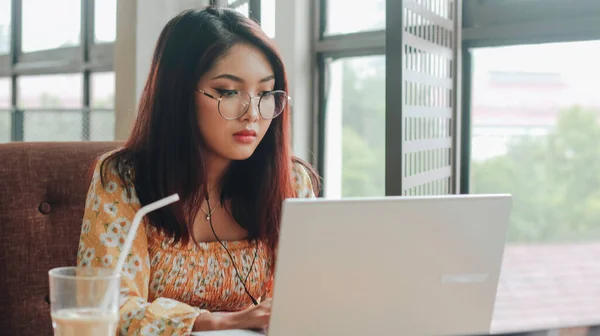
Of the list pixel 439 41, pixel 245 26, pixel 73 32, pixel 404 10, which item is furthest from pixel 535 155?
pixel 73 32

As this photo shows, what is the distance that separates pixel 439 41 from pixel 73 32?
3.44 metres

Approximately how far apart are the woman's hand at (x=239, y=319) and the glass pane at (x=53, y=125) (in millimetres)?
3156

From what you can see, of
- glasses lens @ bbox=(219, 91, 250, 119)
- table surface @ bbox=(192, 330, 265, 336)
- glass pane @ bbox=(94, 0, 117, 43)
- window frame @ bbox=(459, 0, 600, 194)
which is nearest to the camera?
table surface @ bbox=(192, 330, 265, 336)

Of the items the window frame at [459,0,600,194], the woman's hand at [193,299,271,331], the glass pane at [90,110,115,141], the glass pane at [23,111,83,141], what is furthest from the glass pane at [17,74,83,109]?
the woman's hand at [193,299,271,331]

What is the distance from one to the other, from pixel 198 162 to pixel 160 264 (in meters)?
0.21

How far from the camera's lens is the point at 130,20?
362 centimetres

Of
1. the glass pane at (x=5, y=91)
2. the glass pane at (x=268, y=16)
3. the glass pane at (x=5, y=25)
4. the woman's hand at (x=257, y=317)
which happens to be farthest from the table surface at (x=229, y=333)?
the glass pane at (x=5, y=25)

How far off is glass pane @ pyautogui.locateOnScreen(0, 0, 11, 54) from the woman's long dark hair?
190 inches

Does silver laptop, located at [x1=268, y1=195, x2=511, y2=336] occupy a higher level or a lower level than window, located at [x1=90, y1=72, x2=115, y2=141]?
lower

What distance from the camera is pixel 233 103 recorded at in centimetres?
160

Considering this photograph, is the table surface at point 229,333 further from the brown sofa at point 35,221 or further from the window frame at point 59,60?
the window frame at point 59,60

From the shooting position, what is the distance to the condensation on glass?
2090 mm

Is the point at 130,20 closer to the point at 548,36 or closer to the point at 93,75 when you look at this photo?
the point at 93,75

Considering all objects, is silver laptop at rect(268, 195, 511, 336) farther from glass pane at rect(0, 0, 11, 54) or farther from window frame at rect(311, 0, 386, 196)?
glass pane at rect(0, 0, 11, 54)
